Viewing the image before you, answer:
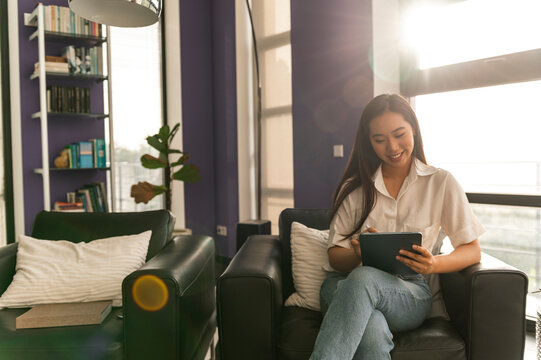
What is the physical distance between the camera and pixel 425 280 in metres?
1.66

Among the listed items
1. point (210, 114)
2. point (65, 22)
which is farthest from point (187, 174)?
point (65, 22)

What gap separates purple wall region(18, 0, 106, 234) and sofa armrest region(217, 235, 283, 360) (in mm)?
2819

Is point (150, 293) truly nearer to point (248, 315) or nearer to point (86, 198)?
point (248, 315)

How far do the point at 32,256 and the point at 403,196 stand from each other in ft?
5.08

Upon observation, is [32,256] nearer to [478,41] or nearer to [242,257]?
[242,257]

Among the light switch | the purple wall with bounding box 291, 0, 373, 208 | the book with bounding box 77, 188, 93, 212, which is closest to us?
the purple wall with bounding box 291, 0, 373, 208

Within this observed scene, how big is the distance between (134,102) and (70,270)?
9.70 ft

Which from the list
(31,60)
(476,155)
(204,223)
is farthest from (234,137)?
(476,155)

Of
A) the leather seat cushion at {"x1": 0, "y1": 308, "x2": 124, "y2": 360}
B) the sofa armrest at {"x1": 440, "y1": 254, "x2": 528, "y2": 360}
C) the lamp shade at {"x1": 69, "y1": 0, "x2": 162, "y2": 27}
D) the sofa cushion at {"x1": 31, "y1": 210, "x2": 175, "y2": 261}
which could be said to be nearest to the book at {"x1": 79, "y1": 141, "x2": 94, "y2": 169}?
the sofa cushion at {"x1": 31, "y1": 210, "x2": 175, "y2": 261}

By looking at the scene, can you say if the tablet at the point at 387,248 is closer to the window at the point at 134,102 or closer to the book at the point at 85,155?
the book at the point at 85,155

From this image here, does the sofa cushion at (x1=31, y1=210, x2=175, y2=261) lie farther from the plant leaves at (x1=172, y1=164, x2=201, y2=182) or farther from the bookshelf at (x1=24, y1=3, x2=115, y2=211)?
the plant leaves at (x1=172, y1=164, x2=201, y2=182)

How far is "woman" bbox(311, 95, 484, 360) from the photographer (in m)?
1.39

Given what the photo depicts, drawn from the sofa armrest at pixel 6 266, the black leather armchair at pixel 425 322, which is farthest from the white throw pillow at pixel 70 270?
the black leather armchair at pixel 425 322

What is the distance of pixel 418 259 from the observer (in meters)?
1.47
